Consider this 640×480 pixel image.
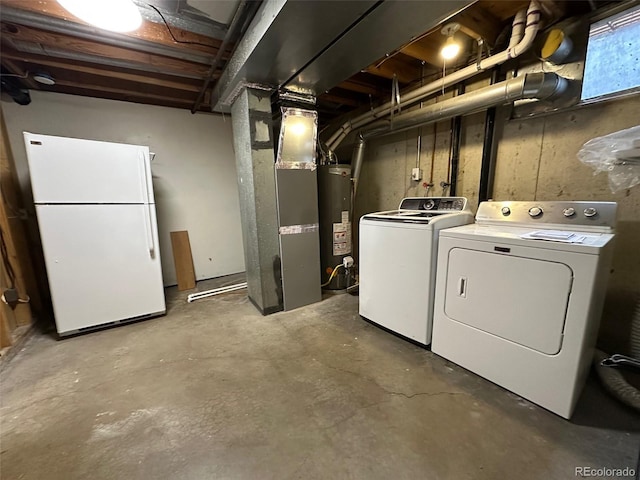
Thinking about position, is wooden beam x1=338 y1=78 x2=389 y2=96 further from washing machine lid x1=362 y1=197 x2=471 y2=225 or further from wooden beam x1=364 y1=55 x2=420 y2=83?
washing machine lid x1=362 y1=197 x2=471 y2=225

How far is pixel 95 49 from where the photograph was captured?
2.05m

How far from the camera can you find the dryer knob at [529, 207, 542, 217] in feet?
5.57

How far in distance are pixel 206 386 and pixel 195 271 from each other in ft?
8.01

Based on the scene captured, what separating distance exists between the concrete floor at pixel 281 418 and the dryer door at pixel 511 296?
40 centimetres

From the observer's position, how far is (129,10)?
1407mm

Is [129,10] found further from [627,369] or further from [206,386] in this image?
[627,369]

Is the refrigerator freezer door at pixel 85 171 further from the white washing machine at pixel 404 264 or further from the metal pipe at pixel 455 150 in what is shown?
the metal pipe at pixel 455 150

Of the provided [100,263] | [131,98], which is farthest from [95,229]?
[131,98]

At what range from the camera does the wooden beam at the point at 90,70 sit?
215cm

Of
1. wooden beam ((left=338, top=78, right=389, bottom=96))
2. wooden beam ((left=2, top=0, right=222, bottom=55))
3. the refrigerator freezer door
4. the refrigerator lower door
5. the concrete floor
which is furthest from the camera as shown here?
wooden beam ((left=338, top=78, right=389, bottom=96))

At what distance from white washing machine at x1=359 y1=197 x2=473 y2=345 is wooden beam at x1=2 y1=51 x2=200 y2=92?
260 centimetres

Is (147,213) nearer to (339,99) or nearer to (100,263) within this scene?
(100,263)

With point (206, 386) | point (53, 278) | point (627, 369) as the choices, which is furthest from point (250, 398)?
point (627, 369)

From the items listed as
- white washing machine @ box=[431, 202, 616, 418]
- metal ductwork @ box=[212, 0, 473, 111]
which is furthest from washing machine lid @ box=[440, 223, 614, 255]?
metal ductwork @ box=[212, 0, 473, 111]
